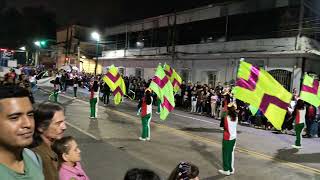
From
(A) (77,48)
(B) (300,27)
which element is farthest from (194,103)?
(A) (77,48)

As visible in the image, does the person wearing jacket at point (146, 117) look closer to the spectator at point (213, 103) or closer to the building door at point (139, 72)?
the spectator at point (213, 103)

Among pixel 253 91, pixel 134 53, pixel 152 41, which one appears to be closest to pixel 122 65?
pixel 134 53

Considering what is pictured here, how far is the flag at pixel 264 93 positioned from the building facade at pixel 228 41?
46.0 ft

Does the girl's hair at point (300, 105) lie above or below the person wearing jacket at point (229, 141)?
above

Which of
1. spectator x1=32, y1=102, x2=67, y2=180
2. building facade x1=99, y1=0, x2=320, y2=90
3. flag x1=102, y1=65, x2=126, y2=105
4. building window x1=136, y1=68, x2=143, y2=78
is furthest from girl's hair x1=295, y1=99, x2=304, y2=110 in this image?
building window x1=136, y1=68, x2=143, y2=78

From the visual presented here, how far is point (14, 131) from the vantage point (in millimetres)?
2207

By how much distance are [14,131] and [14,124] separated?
0.13 ft

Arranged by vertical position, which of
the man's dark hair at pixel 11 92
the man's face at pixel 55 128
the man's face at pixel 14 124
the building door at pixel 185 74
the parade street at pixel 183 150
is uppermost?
the building door at pixel 185 74

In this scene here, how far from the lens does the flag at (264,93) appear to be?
9586mm

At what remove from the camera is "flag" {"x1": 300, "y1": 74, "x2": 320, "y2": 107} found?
13.8 meters

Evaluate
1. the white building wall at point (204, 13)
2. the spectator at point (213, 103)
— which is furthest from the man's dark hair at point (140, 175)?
the white building wall at point (204, 13)

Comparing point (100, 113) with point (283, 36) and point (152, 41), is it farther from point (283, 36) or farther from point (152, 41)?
point (152, 41)

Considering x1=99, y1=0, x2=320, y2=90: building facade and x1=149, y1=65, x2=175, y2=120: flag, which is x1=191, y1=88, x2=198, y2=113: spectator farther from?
x1=149, y1=65, x2=175, y2=120: flag

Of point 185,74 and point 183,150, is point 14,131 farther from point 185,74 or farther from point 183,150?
point 185,74
